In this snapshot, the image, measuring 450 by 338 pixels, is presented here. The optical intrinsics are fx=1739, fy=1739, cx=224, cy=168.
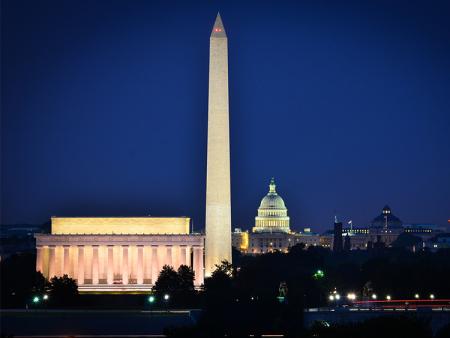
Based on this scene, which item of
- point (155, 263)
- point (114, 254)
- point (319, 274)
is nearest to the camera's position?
point (319, 274)

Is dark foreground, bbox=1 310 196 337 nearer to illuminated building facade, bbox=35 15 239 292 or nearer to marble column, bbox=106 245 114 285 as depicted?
illuminated building facade, bbox=35 15 239 292

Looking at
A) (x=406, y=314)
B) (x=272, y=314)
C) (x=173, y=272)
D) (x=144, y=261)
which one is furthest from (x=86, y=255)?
(x=406, y=314)

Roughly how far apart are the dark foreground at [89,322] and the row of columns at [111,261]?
153ft

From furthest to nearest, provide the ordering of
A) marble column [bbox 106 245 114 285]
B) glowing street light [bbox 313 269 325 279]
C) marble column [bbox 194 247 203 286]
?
marble column [bbox 106 245 114 285]
marble column [bbox 194 247 203 286]
glowing street light [bbox 313 269 325 279]

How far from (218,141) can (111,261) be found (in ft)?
95.9

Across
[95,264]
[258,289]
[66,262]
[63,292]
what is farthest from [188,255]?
[258,289]

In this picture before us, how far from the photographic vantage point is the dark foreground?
12288cm

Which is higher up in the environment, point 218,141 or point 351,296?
point 218,141

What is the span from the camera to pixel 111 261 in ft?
642

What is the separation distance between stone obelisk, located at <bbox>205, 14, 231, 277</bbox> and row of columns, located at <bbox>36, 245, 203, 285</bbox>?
60.0 feet

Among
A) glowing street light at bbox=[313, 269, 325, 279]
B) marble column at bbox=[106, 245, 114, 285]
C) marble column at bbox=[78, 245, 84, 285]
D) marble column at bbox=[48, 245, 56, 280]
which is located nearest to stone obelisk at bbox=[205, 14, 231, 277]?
glowing street light at bbox=[313, 269, 325, 279]

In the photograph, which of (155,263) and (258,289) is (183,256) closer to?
(155,263)

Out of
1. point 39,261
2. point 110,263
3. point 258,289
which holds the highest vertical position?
point 39,261

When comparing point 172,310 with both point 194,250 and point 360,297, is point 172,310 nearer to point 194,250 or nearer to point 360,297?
point 360,297
